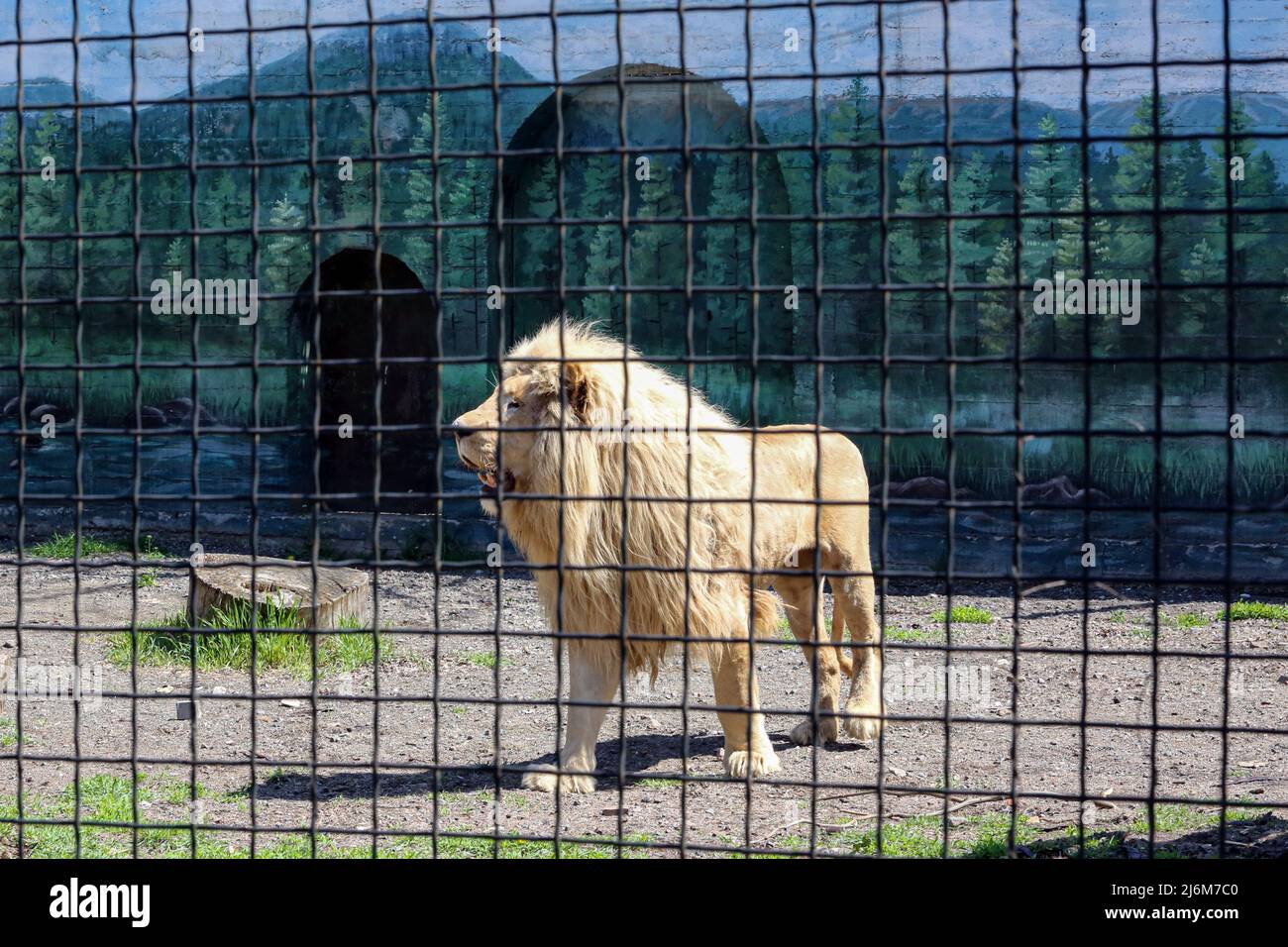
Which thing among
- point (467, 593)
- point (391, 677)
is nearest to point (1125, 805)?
point (391, 677)

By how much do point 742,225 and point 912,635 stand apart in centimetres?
361

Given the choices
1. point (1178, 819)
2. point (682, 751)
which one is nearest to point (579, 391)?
point (682, 751)

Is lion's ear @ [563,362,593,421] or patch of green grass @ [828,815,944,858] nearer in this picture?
patch of green grass @ [828,815,944,858]

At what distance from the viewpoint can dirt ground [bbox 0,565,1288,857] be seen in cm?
443

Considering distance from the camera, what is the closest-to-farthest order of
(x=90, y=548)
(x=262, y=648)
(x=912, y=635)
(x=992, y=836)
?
(x=992, y=836), (x=262, y=648), (x=912, y=635), (x=90, y=548)

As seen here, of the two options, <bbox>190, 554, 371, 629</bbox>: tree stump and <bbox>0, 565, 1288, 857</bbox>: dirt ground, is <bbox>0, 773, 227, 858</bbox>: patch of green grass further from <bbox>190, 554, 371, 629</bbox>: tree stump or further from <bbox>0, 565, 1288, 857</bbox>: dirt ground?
<bbox>190, 554, 371, 629</bbox>: tree stump

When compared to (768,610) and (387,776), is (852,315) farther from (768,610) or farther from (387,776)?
(387,776)

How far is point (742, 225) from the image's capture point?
411 inches

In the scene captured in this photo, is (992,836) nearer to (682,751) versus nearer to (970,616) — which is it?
(682,751)

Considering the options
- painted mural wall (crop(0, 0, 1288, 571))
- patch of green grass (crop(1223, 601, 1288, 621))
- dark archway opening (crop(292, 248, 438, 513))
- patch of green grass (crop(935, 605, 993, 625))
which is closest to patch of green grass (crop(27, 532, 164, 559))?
painted mural wall (crop(0, 0, 1288, 571))

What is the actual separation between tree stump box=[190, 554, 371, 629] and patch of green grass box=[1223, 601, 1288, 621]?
6.21 m

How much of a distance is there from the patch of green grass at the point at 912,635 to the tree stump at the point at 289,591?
3611 millimetres

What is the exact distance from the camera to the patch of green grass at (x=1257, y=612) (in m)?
9.38

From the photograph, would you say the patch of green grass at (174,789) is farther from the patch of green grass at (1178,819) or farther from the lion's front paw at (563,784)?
the patch of green grass at (1178,819)
